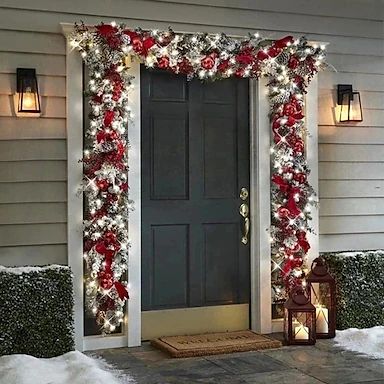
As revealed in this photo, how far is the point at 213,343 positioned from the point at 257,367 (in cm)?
56

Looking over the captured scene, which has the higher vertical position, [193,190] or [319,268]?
[193,190]

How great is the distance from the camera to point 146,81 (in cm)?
500

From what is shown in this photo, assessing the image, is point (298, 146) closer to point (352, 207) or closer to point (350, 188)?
point (350, 188)

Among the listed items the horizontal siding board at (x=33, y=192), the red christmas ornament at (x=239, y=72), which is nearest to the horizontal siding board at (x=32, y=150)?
the horizontal siding board at (x=33, y=192)

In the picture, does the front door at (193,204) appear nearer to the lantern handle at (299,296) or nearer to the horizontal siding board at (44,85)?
the lantern handle at (299,296)

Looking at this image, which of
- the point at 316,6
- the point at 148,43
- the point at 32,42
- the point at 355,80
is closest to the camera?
the point at 32,42

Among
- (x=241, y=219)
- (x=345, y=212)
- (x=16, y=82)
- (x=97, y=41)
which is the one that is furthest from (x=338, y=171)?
(x=16, y=82)

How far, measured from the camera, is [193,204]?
5.09m

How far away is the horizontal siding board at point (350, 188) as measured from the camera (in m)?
5.46

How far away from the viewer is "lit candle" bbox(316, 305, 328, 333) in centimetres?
508

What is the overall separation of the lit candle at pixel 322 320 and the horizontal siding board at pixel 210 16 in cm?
214

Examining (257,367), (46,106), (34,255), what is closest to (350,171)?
(257,367)

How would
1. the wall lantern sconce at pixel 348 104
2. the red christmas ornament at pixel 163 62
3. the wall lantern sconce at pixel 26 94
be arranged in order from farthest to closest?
the wall lantern sconce at pixel 348 104
the red christmas ornament at pixel 163 62
the wall lantern sconce at pixel 26 94

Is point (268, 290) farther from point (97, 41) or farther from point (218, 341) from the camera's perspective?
point (97, 41)
